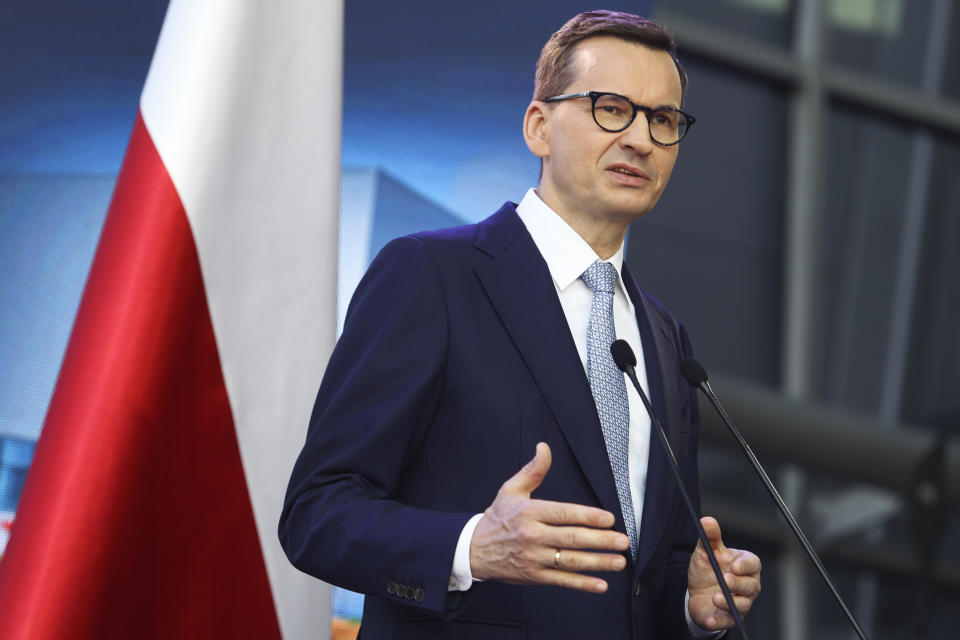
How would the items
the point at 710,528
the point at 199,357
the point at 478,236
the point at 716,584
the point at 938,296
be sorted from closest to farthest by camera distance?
1. the point at 710,528
2. the point at 716,584
3. the point at 478,236
4. the point at 199,357
5. the point at 938,296

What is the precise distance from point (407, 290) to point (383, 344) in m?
0.10

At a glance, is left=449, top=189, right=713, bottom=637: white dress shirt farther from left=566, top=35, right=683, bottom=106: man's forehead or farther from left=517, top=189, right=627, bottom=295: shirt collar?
left=566, top=35, right=683, bottom=106: man's forehead

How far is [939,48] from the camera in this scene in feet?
23.3

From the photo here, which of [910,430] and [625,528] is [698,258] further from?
[625,528]

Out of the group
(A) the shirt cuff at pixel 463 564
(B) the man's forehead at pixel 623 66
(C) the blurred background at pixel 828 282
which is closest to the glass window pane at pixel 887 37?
(C) the blurred background at pixel 828 282

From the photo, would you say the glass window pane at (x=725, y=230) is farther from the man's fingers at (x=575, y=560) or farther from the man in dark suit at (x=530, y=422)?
the man's fingers at (x=575, y=560)

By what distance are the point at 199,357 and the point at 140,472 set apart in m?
0.22

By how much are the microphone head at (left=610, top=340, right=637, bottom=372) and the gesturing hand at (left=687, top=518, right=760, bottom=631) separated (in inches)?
9.3

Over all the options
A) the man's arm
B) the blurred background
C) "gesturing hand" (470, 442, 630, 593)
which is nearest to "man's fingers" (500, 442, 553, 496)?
"gesturing hand" (470, 442, 630, 593)

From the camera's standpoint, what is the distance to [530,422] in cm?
143

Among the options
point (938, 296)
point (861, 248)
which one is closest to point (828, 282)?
point (861, 248)

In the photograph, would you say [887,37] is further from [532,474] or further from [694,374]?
[532,474]

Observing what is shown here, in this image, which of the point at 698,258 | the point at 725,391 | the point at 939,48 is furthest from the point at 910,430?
the point at 939,48

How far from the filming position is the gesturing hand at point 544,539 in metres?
1.10
